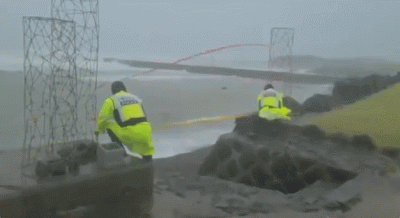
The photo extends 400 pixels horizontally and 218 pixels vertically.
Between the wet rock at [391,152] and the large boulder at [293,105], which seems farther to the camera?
the large boulder at [293,105]

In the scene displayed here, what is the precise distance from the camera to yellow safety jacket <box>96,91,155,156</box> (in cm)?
484

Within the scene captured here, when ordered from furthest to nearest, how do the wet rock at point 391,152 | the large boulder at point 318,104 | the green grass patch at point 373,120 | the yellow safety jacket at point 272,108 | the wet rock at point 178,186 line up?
the large boulder at point 318,104, the green grass patch at point 373,120, the yellow safety jacket at point 272,108, the wet rock at point 391,152, the wet rock at point 178,186

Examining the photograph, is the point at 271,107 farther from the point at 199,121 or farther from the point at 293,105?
the point at 199,121

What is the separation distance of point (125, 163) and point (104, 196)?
467 millimetres

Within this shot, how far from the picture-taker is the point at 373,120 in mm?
9336

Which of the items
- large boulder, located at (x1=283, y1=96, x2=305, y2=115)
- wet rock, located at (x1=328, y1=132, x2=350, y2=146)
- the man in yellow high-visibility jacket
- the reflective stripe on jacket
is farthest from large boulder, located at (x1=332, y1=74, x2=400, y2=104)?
the reflective stripe on jacket

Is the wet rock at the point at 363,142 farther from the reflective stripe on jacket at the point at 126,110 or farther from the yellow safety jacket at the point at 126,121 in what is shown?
the reflective stripe on jacket at the point at 126,110

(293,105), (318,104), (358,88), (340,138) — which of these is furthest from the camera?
(358,88)

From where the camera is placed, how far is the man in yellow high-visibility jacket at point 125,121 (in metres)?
4.85

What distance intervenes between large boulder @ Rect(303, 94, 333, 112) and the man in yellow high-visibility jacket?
9065mm

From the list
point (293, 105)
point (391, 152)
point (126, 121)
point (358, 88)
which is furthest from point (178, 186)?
point (358, 88)

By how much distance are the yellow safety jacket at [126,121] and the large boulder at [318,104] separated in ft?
29.8

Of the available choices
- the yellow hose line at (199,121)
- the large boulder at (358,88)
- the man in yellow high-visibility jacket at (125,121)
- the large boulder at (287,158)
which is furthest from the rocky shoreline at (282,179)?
the large boulder at (358,88)

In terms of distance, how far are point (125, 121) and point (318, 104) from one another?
9.94 m
